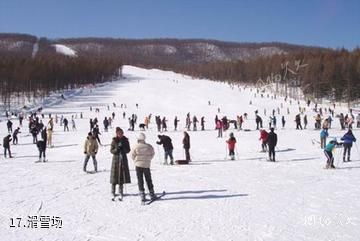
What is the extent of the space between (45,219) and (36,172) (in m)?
6.73

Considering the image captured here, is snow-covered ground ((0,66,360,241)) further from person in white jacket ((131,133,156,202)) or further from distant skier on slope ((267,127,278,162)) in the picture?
person in white jacket ((131,133,156,202))

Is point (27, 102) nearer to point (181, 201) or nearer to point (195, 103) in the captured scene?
point (195, 103)

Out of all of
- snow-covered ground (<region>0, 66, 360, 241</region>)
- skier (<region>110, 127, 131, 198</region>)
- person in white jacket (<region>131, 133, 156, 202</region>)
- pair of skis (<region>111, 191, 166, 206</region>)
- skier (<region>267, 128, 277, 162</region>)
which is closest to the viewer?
snow-covered ground (<region>0, 66, 360, 241</region>)

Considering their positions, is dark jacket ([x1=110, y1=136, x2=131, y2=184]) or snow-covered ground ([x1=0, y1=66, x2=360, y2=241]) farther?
dark jacket ([x1=110, y1=136, x2=131, y2=184])

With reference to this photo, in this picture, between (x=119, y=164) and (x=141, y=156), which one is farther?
(x=119, y=164)

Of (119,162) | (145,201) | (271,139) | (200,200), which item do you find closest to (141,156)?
(119,162)

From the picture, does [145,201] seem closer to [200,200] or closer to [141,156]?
[141,156]

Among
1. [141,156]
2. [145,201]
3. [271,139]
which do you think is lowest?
[145,201]

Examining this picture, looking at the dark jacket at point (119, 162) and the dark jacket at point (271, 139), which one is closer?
the dark jacket at point (119, 162)

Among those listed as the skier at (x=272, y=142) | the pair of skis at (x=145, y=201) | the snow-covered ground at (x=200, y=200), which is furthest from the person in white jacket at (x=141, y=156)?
the skier at (x=272, y=142)

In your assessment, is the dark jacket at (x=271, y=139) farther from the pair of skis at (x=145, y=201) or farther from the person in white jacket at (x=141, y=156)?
the person in white jacket at (x=141, y=156)

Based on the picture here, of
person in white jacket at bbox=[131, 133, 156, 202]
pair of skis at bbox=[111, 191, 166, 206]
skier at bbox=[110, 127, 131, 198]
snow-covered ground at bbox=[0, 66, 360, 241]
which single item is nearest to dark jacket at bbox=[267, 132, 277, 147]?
snow-covered ground at bbox=[0, 66, 360, 241]

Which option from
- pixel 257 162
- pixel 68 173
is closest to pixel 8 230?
pixel 68 173

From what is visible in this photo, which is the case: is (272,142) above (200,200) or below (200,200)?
above
